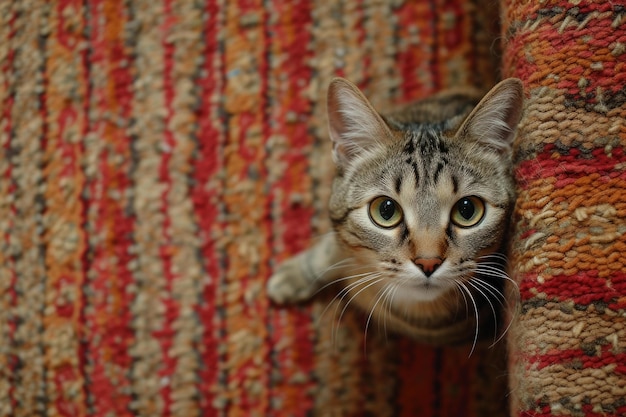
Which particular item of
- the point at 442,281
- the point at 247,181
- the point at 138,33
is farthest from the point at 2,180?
the point at 442,281

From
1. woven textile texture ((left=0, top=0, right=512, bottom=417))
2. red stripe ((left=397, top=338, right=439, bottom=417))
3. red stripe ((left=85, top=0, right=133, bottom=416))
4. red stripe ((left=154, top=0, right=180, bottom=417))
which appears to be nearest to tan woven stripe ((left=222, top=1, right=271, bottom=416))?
woven textile texture ((left=0, top=0, right=512, bottom=417))

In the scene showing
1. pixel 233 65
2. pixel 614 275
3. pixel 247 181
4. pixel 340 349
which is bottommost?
pixel 340 349

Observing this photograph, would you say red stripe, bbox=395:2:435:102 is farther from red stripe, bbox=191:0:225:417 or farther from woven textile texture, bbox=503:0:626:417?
woven textile texture, bbox=503:0:626:417

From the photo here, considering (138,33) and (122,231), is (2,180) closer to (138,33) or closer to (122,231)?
(122,231)

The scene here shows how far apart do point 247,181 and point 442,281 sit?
71 cm

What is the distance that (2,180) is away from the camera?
155cm

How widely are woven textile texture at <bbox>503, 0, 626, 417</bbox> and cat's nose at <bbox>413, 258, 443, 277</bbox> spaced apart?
0.14m

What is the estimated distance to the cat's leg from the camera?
1.41 meters

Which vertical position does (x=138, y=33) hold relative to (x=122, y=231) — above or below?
above

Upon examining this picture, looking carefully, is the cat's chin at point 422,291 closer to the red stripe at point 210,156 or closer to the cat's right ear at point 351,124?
the cat's right ear at point 351,124

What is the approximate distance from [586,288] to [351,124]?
1.69 feet

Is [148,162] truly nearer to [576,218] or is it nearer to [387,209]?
[387,209]

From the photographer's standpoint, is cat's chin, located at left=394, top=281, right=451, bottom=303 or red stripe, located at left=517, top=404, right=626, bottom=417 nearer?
red stripe, located at left=517, top=404, right=626, bottom=417

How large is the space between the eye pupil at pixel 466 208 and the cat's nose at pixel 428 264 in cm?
11
